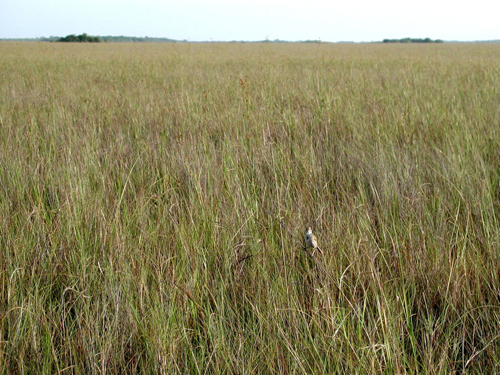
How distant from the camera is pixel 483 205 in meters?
1.76

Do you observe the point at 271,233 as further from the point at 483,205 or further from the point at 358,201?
the point at 483,205


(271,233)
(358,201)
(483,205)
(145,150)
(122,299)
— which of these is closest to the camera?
(122,299)

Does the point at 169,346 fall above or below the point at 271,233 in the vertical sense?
below

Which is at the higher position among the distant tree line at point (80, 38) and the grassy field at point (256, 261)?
the distant tree line at point (80, 38)

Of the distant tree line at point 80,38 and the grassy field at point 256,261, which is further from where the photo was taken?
the distant tree line at point 80,38

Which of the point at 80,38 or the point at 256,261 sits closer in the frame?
the point at 256,261

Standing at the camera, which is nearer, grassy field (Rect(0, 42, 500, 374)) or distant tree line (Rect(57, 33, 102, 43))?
grassy field (Rect(0, 42, 500, 374))

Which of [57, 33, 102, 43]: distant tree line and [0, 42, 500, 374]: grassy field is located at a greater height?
[57, 33, 102, 43]: distant tree line

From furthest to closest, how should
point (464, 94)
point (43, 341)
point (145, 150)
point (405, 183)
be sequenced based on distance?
point (464, 94) < point (145, 150) < point (405, 183) < point (43, 341)

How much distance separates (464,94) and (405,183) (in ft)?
10.6

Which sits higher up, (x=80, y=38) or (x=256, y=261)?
(x=80, y=38)

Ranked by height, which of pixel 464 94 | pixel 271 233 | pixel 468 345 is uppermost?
pixel 464 94

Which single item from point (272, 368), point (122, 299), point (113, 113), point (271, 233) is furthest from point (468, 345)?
point (113, 113)

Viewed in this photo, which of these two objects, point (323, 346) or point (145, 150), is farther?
point (145, 150)
